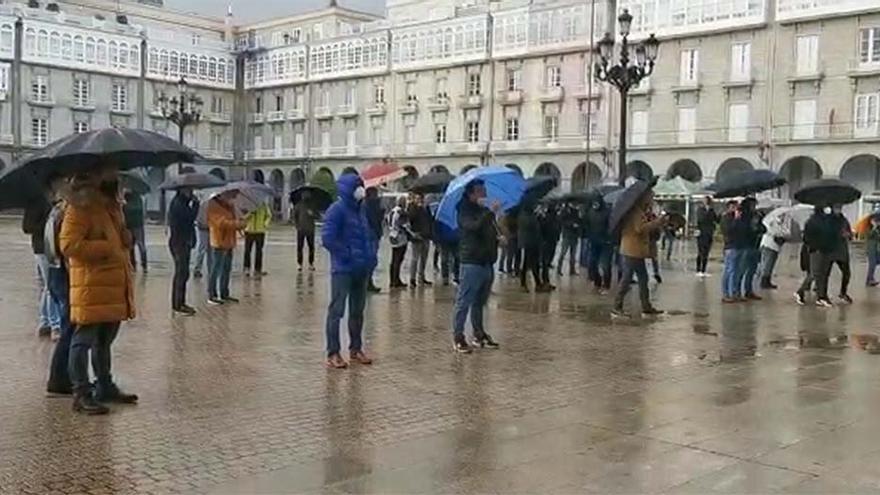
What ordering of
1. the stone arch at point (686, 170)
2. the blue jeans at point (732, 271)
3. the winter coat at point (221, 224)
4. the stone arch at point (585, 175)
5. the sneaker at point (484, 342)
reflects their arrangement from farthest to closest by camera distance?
1. the stone arch at point (585, 175)
2. the stone arch at point (686, 170)
3. the blue jeans at point (732, 271)
4. the winter coat at point (221, 224)
5. the sneaker at point (484, 342)

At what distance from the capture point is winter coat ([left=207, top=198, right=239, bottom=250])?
1261 cm

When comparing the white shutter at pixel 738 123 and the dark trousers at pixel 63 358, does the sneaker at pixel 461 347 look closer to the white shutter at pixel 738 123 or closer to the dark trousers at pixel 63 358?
the dark trousers at pixel 63 358

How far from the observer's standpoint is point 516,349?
9523 millimetres

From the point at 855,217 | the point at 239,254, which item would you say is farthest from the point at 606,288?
the point at 855,217

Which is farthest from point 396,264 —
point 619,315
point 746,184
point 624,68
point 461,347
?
point 461,347

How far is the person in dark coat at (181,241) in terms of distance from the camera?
472 inches

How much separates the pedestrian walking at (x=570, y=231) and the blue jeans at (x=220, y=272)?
7.35 m

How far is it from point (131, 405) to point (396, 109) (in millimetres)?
52993

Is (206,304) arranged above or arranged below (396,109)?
below

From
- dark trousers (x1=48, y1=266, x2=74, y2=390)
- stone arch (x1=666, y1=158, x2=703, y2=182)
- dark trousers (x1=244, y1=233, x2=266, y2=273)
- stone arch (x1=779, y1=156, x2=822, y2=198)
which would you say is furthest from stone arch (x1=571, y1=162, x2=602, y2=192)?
dark trousers (x1=48, y1=266, x2=74, y2=390)

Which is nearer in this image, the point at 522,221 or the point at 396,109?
the point at 522,221

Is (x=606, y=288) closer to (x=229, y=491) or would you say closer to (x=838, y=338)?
(x=838, y=338)

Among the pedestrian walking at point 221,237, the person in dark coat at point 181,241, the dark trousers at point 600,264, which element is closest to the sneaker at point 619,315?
the dark trousers at point 600,264

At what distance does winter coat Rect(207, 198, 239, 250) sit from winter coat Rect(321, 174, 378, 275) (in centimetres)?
455
